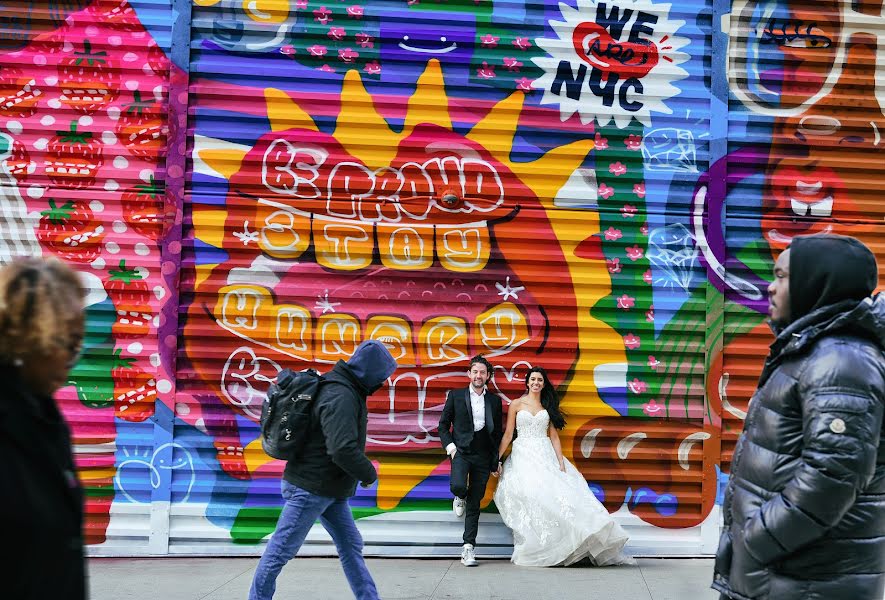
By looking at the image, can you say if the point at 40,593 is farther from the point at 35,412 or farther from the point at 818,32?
the point at 818,32

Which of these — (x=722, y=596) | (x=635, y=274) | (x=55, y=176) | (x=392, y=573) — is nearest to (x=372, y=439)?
(x=392, y=573)

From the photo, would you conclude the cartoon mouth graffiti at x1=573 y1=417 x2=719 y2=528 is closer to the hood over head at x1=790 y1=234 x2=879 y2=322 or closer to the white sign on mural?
the white sign on mural

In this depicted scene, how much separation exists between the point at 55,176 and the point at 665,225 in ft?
18.0

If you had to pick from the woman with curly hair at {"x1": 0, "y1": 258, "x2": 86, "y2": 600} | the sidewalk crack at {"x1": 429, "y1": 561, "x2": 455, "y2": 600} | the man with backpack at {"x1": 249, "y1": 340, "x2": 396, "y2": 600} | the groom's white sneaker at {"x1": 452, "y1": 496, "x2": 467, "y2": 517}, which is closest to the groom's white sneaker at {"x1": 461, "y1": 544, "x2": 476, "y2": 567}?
the sidewalk crack at {"x1": 429, "y1": 561, "x2": 455, "y2": 600}

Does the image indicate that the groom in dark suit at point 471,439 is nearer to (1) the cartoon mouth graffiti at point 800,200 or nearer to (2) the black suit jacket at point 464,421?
(2) the black suit jacket at point 464,421

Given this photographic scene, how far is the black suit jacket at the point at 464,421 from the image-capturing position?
812 centimetres

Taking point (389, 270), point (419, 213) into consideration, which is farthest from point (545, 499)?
point (419, 213)

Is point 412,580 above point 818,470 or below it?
below

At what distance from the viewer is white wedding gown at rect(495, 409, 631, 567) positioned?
7.92 m

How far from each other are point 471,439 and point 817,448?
5266mm

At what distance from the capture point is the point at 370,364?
19.0 feet

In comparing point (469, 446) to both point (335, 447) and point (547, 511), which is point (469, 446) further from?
point (335, 447)

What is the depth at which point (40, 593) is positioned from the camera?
6.77ft

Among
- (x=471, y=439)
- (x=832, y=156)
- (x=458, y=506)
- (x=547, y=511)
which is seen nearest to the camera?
(x=547, y=511)
